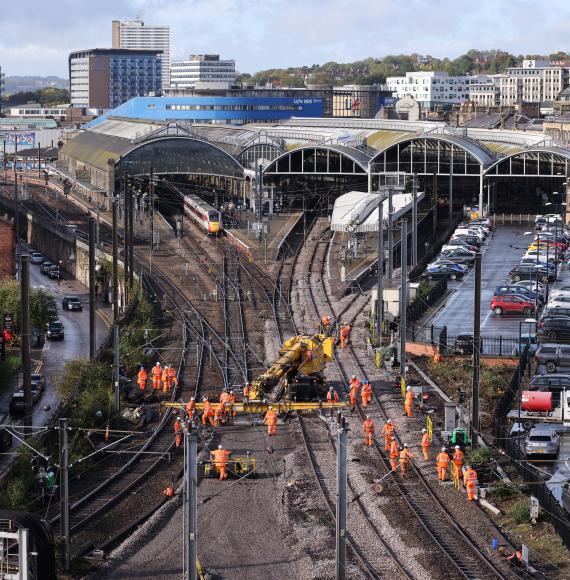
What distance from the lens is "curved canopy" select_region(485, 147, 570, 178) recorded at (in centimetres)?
5762

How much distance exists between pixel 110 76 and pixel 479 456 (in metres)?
165

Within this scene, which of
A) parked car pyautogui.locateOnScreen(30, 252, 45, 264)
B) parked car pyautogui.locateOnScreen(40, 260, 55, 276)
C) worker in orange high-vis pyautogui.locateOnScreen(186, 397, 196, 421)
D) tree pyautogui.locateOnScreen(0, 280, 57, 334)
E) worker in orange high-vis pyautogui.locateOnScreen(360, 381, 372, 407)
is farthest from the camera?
parked car pyautogui.locateOnScreen(30, 252, 45, 264)

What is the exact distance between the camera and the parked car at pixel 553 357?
95.0 ft

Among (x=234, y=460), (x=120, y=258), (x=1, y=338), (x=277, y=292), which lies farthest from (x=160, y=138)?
(x=234, y=460)

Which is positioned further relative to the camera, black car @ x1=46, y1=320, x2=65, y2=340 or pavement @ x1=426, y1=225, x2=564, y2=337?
black car @ x1=46, y1=320, x2=65, y2=340

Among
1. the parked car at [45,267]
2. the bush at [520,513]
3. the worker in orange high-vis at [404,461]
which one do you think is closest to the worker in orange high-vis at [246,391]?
the worker in orange high-vis at [404,461]

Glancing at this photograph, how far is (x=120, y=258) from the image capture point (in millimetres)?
47156

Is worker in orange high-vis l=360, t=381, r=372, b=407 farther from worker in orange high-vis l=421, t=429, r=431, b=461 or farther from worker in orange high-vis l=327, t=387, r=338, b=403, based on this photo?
worker in orange high-vis l=421, t=429, r=431, b=461

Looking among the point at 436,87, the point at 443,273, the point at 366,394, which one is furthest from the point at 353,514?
the point at 436,87

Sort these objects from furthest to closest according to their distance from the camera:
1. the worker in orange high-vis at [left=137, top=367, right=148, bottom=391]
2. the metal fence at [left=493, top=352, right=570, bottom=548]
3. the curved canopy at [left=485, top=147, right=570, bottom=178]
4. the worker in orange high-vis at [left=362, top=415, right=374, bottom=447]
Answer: the curved canopy at [left=485, top=147, right=570, bottom=178], the worker in orange high-vis at [left=137, top=367, right=148, bottom=391], the worker in orange high-vis at [left=362, top=415, right=374, bottom=447], the metal fence at [left=493, top=352, right=570, bottom=548]

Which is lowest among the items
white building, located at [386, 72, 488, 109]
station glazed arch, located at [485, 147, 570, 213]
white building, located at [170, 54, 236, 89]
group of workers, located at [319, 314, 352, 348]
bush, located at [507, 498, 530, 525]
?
bush, located at [507, 498, 530, 525]

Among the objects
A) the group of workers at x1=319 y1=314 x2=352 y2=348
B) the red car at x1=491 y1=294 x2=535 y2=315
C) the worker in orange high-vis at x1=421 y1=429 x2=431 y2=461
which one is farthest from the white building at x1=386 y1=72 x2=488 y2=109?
the worker in orange high-vis at x1=421 y1=429 x2=431 y2=461

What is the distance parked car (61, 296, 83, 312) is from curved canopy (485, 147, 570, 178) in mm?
21849

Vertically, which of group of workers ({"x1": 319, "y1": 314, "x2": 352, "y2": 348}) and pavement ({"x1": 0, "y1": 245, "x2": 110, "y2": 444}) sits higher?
group of workers ({"x1": 319, "y1": 314, "x2": 352, "y2": 348})
